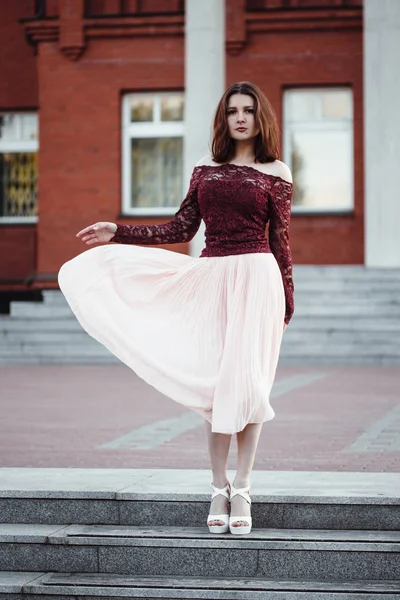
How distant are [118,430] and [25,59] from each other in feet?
53.8

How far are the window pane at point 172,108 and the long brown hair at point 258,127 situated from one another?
18.0 m

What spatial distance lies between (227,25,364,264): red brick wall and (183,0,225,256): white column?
210cm

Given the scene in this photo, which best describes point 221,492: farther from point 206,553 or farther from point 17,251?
point 17,251

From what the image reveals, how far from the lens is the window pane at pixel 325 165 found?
23.6 metres

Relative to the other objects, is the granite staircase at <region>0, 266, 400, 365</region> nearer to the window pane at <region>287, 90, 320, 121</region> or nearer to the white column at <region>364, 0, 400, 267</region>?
the white column at <region>364, 0, 400, 267</region>

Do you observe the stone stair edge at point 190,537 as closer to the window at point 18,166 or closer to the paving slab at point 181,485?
the paving slab at point 181,485

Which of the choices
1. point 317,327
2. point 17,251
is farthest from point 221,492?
point 17,251

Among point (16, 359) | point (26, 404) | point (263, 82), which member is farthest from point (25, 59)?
point (26, 404)

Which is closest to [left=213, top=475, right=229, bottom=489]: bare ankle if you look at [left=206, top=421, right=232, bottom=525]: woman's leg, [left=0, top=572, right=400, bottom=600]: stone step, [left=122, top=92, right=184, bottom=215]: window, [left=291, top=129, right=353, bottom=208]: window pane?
[left=206, top=421, right=232, bottom=525]: woman's leg

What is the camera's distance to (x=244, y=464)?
598 centimetres

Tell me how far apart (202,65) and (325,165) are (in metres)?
3.86

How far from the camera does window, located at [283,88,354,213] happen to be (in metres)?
23.5

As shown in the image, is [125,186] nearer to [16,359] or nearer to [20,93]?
[20,93]

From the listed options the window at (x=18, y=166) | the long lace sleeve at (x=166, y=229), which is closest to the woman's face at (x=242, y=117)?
the long lace sleeve at (x=166, y=229)
